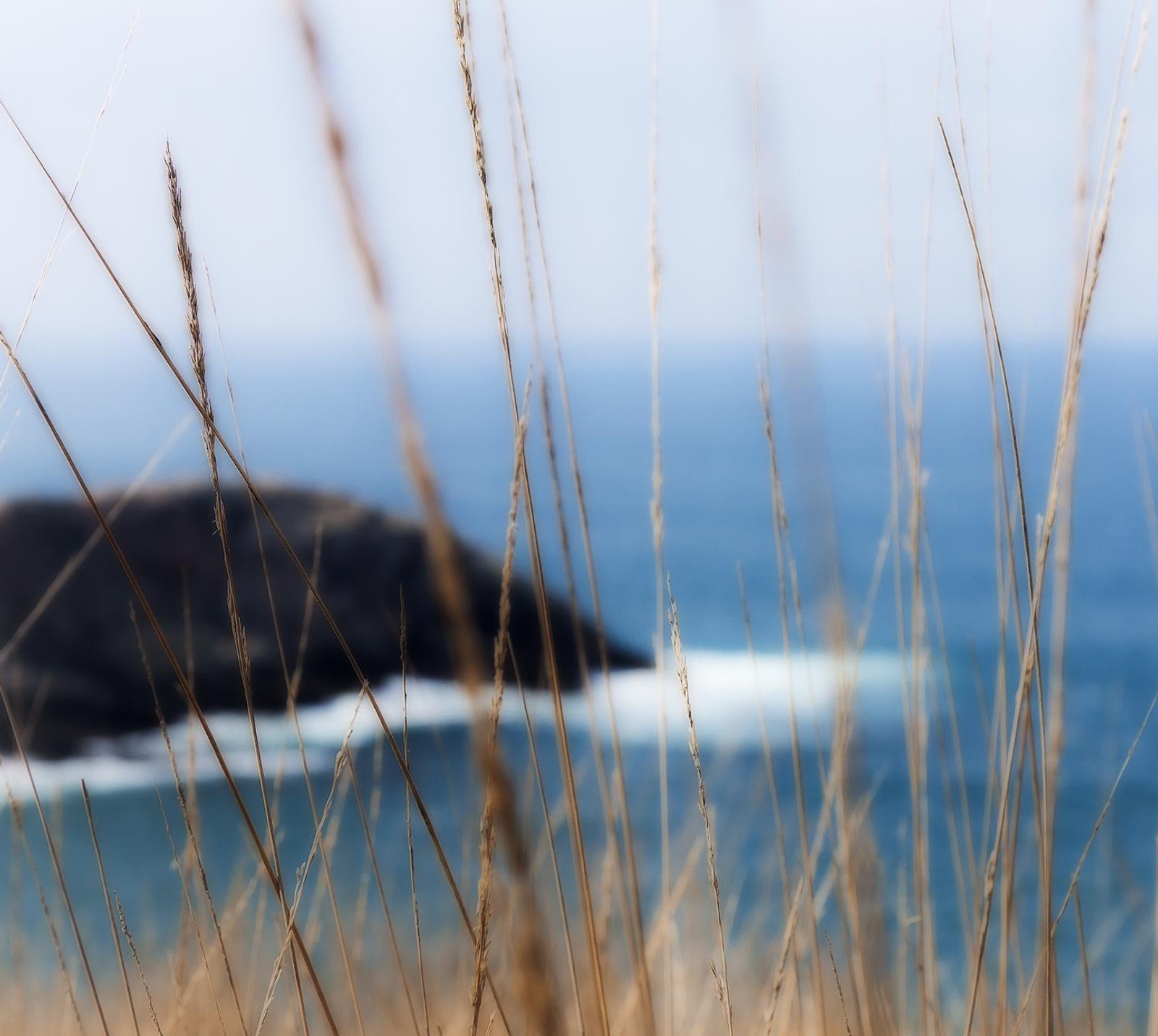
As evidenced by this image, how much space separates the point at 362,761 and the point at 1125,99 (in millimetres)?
7263

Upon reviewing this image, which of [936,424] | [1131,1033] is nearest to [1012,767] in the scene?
[1131,1033]

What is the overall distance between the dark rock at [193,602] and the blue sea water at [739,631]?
242 millimetres

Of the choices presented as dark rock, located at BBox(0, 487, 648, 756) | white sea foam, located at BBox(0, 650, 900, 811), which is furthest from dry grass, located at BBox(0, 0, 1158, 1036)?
dark rock, located at BBox(0, 487, 648, 756)

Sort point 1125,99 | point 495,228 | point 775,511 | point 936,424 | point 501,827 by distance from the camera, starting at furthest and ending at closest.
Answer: point 936,424 → point 775,511 → point 1125,99 → point 495,228 → point 501,827

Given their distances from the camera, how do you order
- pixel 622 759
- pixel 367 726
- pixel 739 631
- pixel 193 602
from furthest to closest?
pixel 739 631
pixel 367 726
pixel 193 602
pixel 622 759

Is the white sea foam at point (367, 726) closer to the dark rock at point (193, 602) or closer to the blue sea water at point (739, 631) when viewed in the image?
the blue sea water at point (739, 631)

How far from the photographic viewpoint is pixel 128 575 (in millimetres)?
459

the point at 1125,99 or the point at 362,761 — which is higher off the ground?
the point at 1125,99

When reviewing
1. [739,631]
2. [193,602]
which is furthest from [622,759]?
[739,631]

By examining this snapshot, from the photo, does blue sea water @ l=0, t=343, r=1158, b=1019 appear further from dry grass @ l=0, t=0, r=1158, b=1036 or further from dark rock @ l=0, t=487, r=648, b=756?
dark rock @ l=0, t=487, r=648, b=756

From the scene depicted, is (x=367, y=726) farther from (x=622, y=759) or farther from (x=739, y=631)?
(x=622, y=759)

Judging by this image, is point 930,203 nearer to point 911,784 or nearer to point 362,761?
point 911,784

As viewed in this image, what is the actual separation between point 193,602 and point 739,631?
5122mm

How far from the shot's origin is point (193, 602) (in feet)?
20.4
